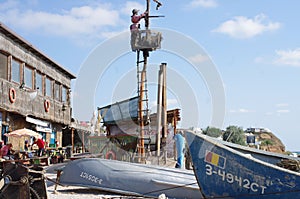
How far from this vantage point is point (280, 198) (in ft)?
27.3

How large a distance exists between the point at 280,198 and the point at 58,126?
22.9m

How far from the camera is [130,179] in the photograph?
1123 centimetres

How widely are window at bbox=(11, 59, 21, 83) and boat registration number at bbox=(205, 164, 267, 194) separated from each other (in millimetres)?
13813

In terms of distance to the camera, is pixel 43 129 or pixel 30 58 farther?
pixel 43 129

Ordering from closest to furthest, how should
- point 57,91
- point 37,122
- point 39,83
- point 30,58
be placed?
point 30,58, point 37,122, point 39,83, point 57,91

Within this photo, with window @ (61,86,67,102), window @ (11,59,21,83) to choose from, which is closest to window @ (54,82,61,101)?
window @ (61,86,67,102)

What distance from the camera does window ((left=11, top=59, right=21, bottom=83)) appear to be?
20.3m

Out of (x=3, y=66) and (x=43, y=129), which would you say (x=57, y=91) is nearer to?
(x=43, y=129)

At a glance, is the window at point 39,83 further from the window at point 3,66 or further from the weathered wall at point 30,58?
the window at point 3,66

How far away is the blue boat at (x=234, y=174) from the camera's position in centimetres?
825

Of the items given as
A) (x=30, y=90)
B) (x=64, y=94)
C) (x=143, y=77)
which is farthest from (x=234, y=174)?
(x=64, y=94)

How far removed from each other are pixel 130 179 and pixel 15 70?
11852 mm

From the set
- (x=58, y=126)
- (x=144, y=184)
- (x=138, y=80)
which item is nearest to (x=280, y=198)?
(x=144, y=184)

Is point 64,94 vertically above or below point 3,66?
below
